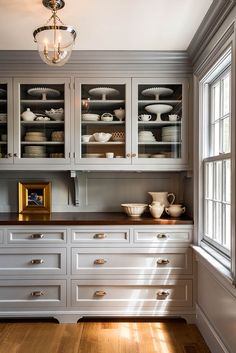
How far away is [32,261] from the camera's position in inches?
107

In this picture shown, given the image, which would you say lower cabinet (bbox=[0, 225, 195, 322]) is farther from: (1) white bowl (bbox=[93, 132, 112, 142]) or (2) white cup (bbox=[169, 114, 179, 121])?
(2) white cup (bbox=[169, 114, 179, 121])

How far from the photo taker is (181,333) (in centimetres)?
257

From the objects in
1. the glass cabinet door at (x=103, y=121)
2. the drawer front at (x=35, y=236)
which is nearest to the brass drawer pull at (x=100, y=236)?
the drawer front at (x=35, y=236)

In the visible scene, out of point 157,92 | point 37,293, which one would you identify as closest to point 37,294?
point 37,293

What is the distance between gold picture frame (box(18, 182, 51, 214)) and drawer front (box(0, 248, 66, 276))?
53 centimetres

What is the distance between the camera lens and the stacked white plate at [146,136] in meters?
2.89

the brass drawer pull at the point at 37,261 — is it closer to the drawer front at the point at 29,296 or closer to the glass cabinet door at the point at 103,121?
the drawer front at the point at 29,296

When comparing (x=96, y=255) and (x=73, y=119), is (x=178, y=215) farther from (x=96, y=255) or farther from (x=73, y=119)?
(x=73, y=119)

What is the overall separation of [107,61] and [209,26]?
968 mm

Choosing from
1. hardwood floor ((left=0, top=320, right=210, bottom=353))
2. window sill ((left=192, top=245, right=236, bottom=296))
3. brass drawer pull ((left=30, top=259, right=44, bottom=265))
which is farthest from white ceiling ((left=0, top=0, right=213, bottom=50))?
hardwood floor ((left=0, top=320, right=210, bottom=353))

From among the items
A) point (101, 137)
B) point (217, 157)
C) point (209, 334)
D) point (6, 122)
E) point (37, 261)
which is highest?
point (6, 122)

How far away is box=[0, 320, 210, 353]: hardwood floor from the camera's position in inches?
91.7

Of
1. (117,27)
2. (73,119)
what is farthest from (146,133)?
(117,27)

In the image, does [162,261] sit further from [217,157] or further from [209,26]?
[209,26]
